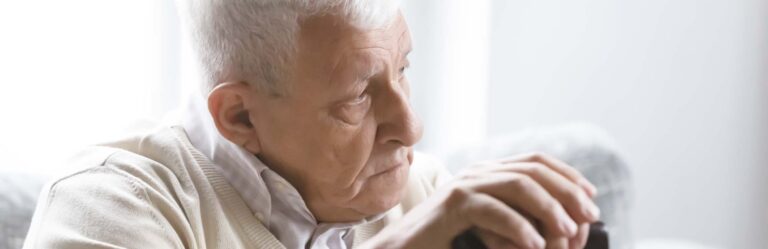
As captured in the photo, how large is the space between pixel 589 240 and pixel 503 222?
10 centimetres

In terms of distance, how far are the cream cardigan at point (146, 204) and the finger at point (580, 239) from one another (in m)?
0.39

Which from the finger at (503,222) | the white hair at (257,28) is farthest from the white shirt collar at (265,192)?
the finger at (503,222)

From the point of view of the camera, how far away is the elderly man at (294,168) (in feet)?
4.37

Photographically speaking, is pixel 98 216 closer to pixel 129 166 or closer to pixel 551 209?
pixel 129 166

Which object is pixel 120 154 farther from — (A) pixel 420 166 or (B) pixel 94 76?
(B) pixel 94 76

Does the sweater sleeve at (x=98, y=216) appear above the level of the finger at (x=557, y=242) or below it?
above

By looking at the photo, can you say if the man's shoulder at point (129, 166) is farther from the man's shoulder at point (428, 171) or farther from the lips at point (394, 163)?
the man's shoulder at point (428, 171)

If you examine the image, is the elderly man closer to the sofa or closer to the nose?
the nose

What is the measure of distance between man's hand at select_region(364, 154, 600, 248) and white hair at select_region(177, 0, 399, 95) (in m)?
0.22

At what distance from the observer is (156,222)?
1398mm

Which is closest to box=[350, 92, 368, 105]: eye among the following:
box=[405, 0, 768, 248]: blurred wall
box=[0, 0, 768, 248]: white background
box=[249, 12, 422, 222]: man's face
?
box=[249, 12, 422, 222]: man's face

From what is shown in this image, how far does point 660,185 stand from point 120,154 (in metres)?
1.92

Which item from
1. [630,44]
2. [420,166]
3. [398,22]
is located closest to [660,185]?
[630,44]

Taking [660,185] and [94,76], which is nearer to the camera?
[94,76]
